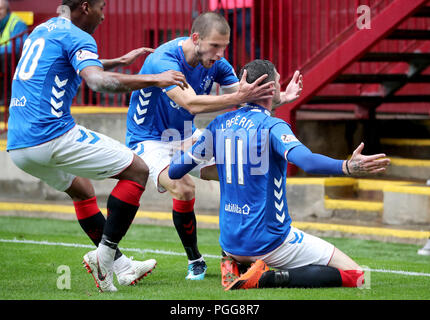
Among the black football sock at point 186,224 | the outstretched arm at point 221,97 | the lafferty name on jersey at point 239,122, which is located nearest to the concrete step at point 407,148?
the black football sock at point 186,224

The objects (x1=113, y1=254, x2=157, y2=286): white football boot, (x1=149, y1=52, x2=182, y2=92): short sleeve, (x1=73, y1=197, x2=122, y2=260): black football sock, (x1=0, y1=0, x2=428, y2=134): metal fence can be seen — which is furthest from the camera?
(x1=0, y1=0, x2=428, y2=134): metal fence

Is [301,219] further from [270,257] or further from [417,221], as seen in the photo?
[270,257]

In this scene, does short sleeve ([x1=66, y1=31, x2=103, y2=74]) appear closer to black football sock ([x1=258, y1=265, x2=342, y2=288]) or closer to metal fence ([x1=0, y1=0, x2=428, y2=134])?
black football sock ([x1=258, y1=265, x2=342, y2=288])

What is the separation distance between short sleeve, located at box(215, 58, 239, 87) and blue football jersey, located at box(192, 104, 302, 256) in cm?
147

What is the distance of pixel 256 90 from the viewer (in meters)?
5.36

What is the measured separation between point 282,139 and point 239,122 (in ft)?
1.47

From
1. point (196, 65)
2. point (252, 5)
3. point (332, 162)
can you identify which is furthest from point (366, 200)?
point (332, 162)

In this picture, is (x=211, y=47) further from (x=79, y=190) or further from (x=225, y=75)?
(x=79, y=190)

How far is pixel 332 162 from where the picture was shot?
4.72 metres

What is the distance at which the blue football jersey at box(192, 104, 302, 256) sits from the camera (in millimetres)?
5270

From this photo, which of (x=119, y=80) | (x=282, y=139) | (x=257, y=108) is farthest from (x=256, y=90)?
(x=119, y=80)

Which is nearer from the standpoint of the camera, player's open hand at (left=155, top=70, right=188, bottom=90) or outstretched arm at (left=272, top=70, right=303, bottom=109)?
player's open hand at (left=155, top=70, right=188, bottom=90)

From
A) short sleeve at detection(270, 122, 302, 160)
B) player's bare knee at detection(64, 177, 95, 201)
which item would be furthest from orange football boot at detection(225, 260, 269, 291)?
player's bare knee at detection(64, 177, 95, 201)
